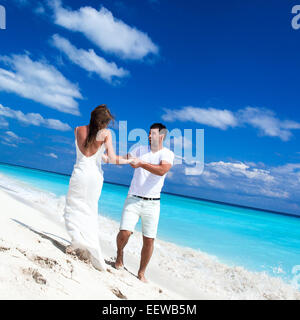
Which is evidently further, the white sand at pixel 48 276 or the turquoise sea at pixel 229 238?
the turquoise sea at pixel 229 238

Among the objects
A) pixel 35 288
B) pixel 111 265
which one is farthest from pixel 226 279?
pixel 35 288

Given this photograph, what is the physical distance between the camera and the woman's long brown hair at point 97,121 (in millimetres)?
3635

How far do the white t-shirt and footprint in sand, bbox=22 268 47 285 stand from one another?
74.6 inches

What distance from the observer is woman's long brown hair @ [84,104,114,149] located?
143 inches

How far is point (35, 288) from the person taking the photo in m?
2.36

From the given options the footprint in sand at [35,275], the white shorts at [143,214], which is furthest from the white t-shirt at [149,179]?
the footprint in sand at [35,275]

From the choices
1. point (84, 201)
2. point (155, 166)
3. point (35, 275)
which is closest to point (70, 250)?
point (84, 201)

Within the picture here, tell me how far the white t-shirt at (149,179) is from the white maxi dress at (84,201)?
669 mm

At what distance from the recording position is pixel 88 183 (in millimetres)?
3676

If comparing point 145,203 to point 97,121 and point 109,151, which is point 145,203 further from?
point 97,121

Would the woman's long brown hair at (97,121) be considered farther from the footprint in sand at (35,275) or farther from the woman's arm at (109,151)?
the footprint in sand at (35,275)

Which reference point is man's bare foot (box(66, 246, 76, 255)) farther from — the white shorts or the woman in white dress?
the white shorts
